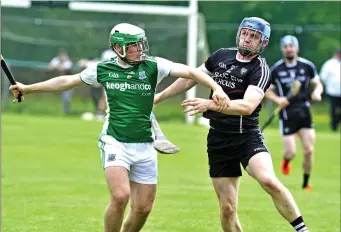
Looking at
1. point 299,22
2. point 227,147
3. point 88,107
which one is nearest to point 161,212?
point 227,147

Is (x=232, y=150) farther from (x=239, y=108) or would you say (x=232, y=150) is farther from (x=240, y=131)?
(x=239, y=108)

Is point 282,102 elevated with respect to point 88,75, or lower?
lower

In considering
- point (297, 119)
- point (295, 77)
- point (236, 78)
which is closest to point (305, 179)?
Result: point (297, 119)

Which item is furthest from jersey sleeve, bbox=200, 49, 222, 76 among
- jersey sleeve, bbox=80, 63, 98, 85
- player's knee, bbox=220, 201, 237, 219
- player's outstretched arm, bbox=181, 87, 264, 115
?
player's knee, bbox=220, 201, 237, 219

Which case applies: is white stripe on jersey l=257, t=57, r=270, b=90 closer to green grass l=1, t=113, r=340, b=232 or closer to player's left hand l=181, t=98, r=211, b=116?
player's left hand l=181, t=98, r=211, b=116

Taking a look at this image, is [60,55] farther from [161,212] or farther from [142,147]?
[142,147]

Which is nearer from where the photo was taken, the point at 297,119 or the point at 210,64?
the point at 210,64

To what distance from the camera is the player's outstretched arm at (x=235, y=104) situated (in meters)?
7.73

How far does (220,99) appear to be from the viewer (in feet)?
25.8

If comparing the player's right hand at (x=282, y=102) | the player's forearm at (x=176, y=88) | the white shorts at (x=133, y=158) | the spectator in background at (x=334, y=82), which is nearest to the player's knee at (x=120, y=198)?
the white shorts at (x=133, y=158)

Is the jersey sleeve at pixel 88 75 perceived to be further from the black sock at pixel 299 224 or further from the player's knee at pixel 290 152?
the player's knee at pixel 290 152

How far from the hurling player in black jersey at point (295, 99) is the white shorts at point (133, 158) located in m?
6.17

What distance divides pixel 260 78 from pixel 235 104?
1.59 feet

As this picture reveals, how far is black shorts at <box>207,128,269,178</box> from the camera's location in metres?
8.55
